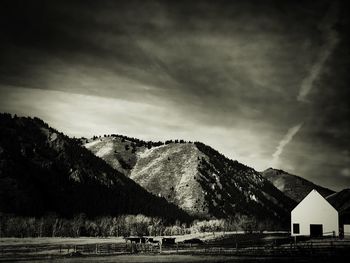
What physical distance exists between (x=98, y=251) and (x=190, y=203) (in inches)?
4836

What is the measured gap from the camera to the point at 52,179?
153125mm

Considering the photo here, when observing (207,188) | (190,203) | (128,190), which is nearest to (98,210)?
(128,190)

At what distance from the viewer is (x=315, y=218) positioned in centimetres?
7538

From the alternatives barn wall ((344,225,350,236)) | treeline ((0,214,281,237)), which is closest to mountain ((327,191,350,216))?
barn wall ((344,225,350,236))

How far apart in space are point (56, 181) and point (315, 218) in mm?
99704

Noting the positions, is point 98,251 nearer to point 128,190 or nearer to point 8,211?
point 8,211

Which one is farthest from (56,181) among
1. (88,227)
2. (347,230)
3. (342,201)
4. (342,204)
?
(347,230)

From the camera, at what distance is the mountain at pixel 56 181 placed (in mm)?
131625

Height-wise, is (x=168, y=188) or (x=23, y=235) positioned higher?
(x=168, y=188)

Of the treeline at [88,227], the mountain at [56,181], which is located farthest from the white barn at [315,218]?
the mountain at [56,181]

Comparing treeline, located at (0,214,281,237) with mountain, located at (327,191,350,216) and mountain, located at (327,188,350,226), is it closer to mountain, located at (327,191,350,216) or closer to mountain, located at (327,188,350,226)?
mountain, located at (327,191,350,216)

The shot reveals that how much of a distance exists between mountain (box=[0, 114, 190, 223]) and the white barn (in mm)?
74204

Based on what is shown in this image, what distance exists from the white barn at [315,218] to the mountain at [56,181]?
7420 cm

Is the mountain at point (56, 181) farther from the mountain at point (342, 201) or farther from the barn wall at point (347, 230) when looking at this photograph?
the barn wall at point (347, 230)
